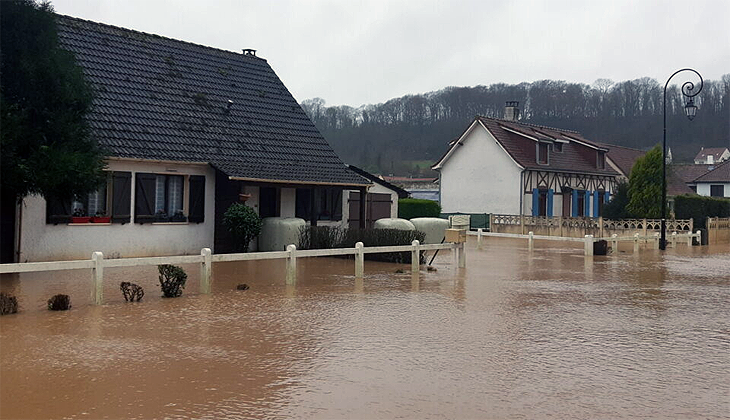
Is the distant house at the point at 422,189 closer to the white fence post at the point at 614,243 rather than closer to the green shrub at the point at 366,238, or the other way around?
the white fence post at the point at 614,243

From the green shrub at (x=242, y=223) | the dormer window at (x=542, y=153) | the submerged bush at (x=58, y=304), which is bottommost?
the submerged bush at (x=58, y=304)

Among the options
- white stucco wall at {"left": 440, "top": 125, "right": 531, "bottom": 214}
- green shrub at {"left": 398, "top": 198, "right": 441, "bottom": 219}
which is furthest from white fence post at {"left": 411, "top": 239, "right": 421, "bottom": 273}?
white stucco wall at {"left": 440, "top": 125, "right": 531, "bottom": 214}

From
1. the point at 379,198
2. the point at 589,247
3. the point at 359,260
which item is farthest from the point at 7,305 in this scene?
the point at 379,198

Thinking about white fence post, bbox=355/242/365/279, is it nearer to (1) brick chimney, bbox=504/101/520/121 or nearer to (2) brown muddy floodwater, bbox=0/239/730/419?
(2) brown muddy floodwater, bbox=0/239/730/419

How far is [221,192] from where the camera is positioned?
22734 millimetres

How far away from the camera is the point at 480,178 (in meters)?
47.8

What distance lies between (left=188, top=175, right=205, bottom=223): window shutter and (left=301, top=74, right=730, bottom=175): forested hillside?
66346 millimetres

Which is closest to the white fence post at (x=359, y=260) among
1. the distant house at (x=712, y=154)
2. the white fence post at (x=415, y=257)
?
the white fence post at (x=415, y=257)

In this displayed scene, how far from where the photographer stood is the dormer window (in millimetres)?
46956

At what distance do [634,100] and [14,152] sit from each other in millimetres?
98025

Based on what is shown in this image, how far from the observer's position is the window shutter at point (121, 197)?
20344 mm

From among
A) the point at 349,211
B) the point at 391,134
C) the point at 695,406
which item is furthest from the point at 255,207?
the point at 391,134

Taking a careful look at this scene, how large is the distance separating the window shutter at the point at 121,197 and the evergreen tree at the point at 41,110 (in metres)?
4.66

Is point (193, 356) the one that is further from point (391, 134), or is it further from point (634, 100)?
point (634, 100)
